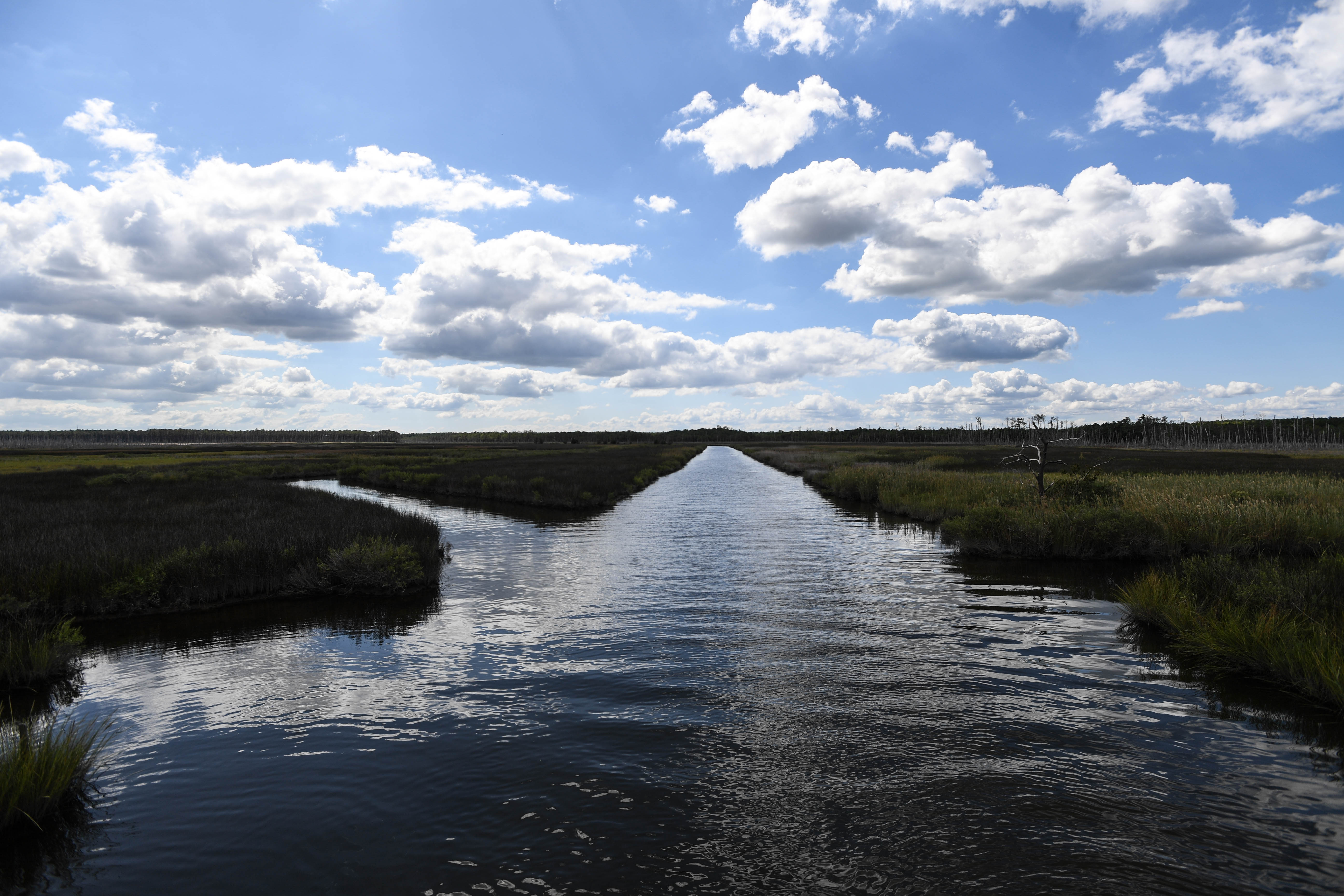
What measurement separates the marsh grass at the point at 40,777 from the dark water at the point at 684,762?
40 cm

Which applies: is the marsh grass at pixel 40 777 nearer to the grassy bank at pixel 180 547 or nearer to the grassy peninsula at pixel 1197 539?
the grassy bank at pixel 180 547

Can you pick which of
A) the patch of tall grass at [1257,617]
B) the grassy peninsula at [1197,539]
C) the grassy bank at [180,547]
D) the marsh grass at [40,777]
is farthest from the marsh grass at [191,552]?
the grassy peninsula at [1197,539]

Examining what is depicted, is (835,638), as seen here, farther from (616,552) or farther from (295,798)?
(616,552)

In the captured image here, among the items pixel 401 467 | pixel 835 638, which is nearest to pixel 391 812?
pixel 835 638

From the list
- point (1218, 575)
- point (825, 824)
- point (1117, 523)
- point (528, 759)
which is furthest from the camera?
point (1117, 523)

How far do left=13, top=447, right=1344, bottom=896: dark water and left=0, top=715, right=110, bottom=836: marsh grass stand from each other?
0.40 meters

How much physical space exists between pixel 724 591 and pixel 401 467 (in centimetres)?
5514

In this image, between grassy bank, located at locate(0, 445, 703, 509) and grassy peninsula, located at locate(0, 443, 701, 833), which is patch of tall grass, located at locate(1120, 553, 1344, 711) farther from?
grassy bank, located at locate(0, 445, 703, 509)

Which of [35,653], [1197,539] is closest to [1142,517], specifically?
[1197,539]

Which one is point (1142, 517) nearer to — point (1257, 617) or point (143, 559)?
point (1257, 617)

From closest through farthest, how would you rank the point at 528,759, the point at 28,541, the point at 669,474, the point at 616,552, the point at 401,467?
the point at 528,759 < the point at 28,541 < the point at 616,552 < the point at 401,467 < the point at 669,474

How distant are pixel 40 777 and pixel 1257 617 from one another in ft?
55.0

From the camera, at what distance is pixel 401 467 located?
2501 inches

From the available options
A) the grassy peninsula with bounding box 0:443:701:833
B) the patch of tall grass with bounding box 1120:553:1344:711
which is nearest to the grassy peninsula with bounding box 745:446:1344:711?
the patch of tall grass with bounding box 1120:553:1344:711
